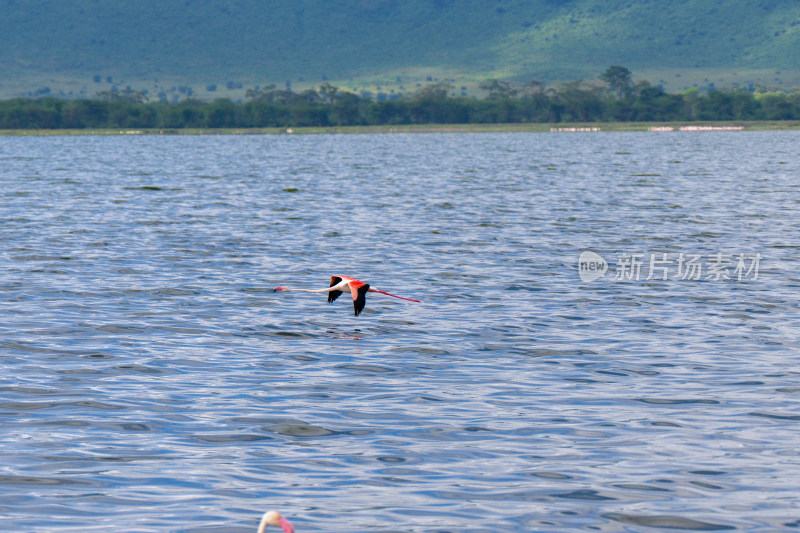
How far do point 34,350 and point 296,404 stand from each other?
23.3 ft

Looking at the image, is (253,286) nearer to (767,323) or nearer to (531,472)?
(767,323)

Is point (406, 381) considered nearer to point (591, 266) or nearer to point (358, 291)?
point (358, 291)

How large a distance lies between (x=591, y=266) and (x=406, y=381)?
16.3m

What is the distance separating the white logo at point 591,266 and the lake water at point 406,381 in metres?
0.21

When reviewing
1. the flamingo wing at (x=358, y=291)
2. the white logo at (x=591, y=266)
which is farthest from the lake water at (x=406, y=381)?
the flamingo wing at (x=358, y=291)

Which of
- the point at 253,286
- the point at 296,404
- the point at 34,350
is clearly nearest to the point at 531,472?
the point at 296,404

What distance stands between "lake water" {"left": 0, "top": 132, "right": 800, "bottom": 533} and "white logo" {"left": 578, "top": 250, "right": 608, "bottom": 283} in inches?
8.2

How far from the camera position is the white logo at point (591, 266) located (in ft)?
109

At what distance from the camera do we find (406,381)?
66.2 feet

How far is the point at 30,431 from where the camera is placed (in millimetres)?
16828

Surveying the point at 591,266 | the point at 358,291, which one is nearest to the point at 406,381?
the point at 358,291

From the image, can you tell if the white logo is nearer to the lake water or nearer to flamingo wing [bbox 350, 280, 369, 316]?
the lake water

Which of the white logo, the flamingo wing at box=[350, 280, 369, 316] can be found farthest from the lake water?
the flamingo wing at box=[350, 280, 369, 316]

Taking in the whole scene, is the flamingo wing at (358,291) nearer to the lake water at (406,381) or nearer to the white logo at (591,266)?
the lake water at (406,381)
